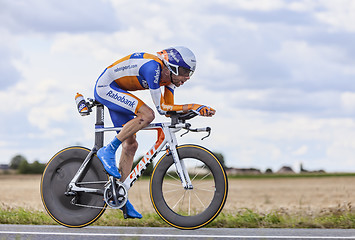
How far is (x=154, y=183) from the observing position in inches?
277

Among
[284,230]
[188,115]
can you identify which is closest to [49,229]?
[188,115]

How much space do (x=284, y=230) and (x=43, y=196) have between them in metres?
3.49

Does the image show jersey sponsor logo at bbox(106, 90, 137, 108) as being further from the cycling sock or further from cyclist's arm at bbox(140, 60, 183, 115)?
the cycling sock

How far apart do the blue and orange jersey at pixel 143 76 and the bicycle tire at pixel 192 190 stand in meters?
0.67

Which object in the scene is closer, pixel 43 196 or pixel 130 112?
pixel 130 112

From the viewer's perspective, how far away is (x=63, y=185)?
759cm

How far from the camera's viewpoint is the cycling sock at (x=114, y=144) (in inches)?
280

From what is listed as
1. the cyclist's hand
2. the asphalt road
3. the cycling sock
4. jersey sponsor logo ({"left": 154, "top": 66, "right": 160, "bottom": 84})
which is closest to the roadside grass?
the asphalt road

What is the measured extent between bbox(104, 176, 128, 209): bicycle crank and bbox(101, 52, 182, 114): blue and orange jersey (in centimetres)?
118

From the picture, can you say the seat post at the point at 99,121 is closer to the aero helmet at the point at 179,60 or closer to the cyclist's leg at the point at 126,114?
the cyclist's leg at the point at 126,114

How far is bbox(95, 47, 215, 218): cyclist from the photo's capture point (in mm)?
6785

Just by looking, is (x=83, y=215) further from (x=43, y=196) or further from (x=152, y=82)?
(x=152, y=82)

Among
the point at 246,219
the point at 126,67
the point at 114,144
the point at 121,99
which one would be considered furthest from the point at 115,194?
the point at 246,219

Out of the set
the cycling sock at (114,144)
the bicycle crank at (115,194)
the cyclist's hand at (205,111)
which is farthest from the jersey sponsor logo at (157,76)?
the bicycle crank at (115,194)
